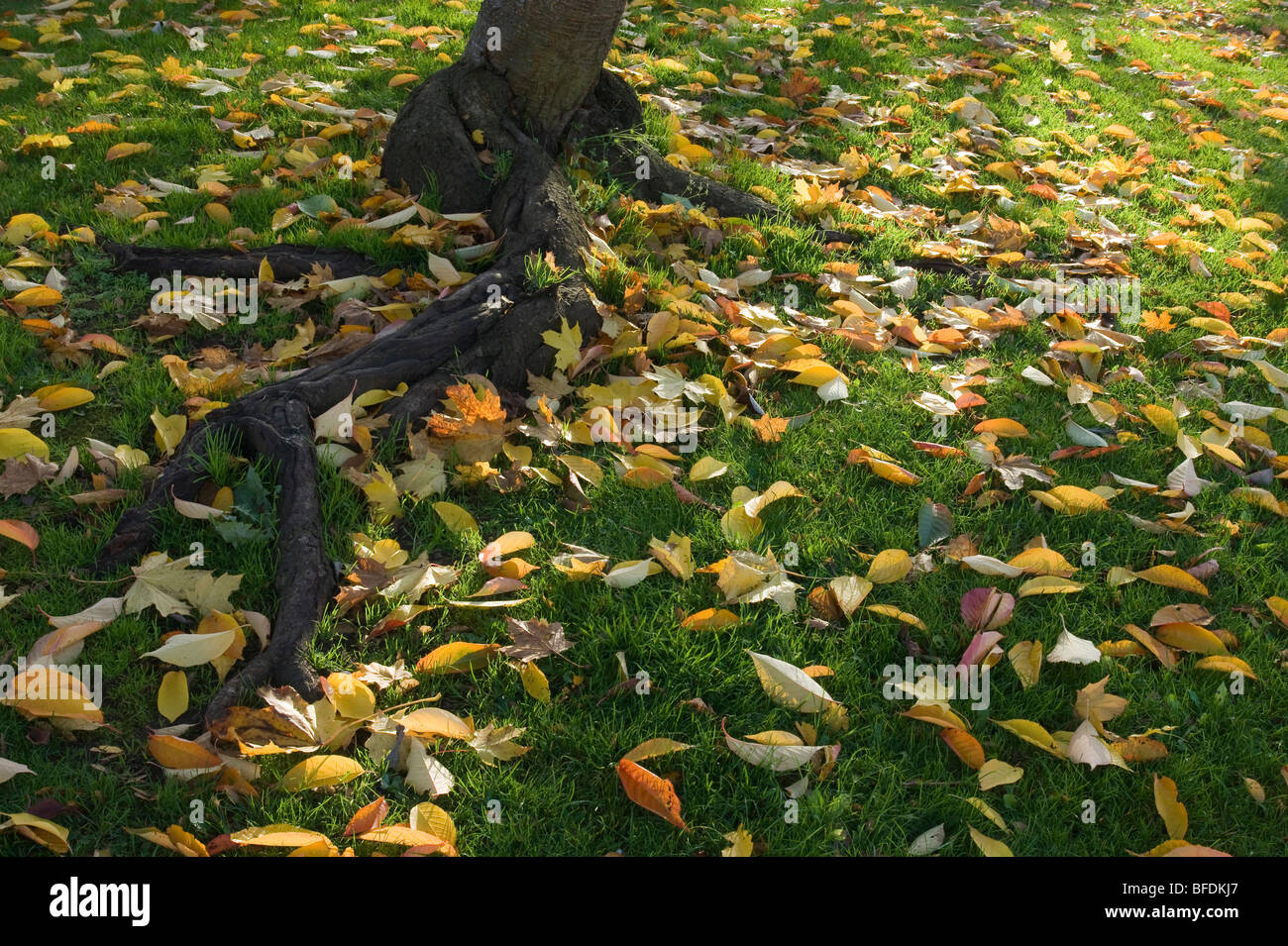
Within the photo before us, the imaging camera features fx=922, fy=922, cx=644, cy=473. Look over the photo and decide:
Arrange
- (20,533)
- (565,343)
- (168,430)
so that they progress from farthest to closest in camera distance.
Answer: (565,343)
(168,430)
(20,533)

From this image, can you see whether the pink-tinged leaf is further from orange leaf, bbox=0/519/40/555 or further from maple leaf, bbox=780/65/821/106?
maple leaf, bbox=780/65/821/106

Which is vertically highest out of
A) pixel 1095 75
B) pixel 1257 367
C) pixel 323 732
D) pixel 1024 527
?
pixel 1095 75

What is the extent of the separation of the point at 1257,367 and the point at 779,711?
2.99m

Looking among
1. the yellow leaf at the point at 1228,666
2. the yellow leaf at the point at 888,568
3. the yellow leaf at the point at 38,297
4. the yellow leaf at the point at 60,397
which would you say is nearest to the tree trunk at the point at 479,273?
the yellow leaf at the point at 38,297

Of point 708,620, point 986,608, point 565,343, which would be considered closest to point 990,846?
point 986,608

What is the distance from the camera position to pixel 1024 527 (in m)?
3.06

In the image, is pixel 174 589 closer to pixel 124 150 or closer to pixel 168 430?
pixel 168 430

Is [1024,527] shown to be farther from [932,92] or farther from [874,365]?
[932,92]

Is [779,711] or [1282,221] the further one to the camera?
[1282,221]

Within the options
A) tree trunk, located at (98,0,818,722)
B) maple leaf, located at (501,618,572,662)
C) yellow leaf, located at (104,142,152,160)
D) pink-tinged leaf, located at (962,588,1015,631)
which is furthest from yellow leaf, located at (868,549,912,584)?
yellow leaf, located at (104,142,152,160)

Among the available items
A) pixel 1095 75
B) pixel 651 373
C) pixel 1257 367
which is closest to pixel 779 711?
pixel 651 373

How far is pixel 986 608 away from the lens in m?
2.69

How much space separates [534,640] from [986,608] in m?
1.31

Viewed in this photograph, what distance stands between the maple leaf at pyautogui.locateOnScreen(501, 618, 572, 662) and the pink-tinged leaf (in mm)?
1166
